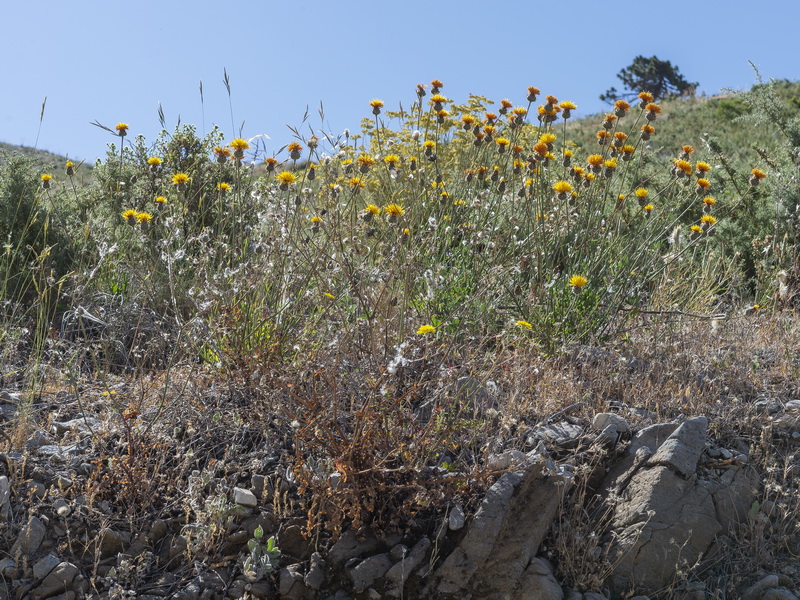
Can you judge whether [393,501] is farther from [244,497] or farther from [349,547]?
[244,497]

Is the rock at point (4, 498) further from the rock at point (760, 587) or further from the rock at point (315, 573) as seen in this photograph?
the rock at point (760, 587)

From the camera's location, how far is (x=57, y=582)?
2.84m

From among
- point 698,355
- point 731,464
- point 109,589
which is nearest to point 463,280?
point 698,355


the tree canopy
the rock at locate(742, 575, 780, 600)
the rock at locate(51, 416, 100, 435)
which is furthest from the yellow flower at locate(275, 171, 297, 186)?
the tree canopy

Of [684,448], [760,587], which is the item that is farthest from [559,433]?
[760,587]

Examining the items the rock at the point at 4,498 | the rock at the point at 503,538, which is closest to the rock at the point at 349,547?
the rock at the point at 503,538

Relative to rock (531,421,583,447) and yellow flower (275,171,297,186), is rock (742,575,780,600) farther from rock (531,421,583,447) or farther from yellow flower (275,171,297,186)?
yellow flower (275,171,297,186)

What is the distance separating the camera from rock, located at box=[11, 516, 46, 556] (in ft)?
9.50

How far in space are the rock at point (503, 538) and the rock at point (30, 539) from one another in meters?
1.46

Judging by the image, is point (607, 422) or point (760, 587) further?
point (607, 422)

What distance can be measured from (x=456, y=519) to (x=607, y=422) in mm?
901

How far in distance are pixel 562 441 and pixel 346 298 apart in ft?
4.77

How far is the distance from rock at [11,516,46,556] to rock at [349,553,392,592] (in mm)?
1171

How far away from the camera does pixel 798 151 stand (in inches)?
275
